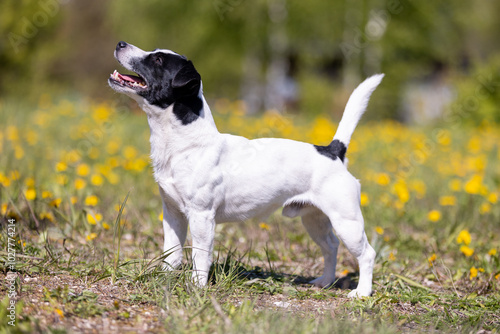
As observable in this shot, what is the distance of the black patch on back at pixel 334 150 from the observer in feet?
12.3

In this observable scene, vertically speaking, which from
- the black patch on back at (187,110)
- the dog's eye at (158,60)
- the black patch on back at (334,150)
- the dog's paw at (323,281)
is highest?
the dog's eye at (158,60)

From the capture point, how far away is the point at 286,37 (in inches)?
754

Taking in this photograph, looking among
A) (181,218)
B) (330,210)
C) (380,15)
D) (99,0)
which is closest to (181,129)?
(181,218)

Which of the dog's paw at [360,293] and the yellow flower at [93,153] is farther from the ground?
the yellow flower at [93,153]

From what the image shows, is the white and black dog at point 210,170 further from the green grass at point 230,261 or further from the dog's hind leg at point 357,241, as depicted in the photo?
the green grass at point 230,261

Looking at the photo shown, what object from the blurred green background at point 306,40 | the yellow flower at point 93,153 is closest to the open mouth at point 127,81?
the yellow flower at point 93,153

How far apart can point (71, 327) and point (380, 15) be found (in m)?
16.9

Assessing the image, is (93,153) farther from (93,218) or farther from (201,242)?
(201,242)

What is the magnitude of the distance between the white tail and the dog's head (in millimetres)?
1150

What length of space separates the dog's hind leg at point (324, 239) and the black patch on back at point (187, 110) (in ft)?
4.01

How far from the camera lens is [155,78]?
11.1ft

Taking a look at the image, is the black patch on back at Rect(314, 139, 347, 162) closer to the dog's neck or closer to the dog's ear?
the dog's neck

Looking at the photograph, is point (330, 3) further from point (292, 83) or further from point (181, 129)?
point (181, 129)

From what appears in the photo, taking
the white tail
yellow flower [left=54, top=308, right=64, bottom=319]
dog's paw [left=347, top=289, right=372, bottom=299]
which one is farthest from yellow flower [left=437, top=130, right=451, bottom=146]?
yellow flower [left=54, top=308, right=64, bottom=319]
